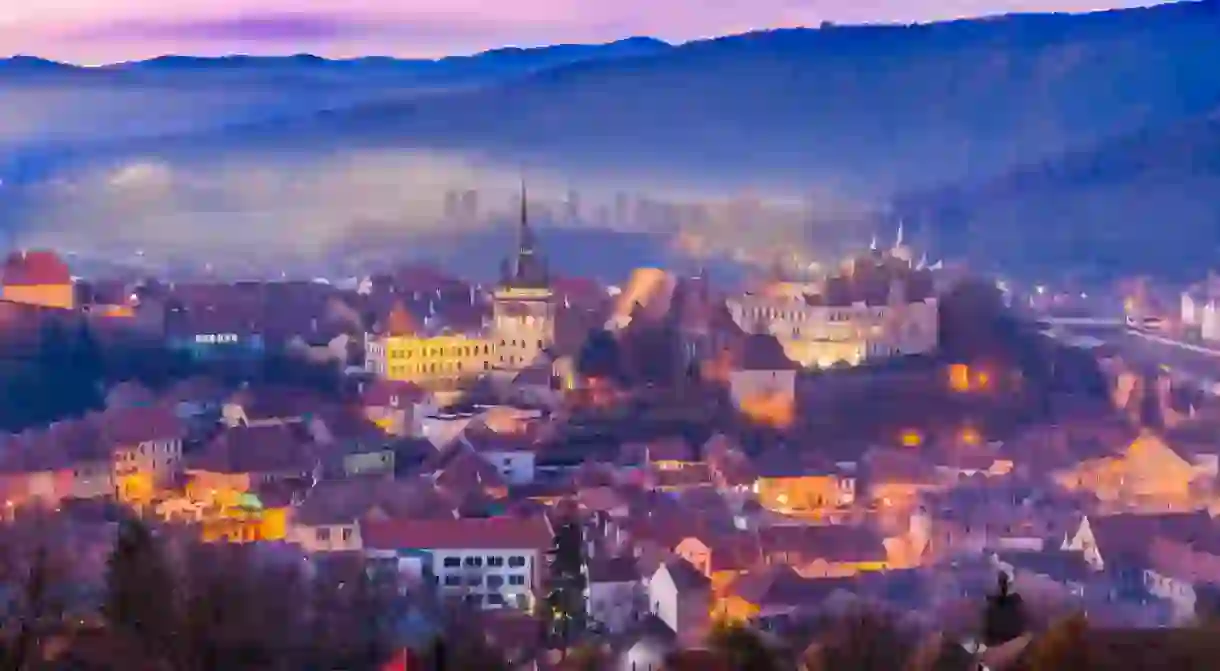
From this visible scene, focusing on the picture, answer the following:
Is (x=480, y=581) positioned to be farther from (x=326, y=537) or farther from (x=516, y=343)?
(x=516, y=343)

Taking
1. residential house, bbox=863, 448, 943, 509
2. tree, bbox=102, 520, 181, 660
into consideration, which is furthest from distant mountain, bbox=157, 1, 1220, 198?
tree, bbox=102, 520, 181, 660

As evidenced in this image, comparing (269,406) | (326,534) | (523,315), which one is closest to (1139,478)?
(326,534)

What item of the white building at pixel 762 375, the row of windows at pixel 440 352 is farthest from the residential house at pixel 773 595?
the row of windows at pixel 440 352

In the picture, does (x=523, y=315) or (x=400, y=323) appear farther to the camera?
(x=400, y=323)

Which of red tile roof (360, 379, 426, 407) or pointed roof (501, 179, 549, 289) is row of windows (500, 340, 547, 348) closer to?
pointed roof (501, 179, 549, 289)

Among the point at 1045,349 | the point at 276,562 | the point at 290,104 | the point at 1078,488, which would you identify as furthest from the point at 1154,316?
the point at 290,104
